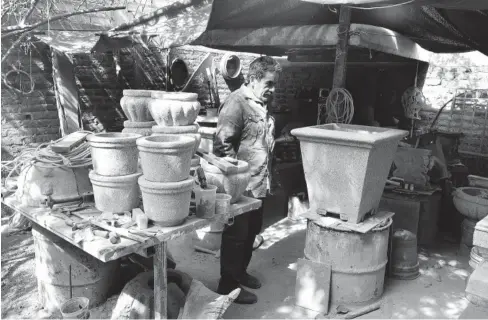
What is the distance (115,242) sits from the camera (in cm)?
241

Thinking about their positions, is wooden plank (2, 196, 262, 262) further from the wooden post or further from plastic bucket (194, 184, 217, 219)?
the wooden post

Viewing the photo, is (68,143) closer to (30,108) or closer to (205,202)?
(205,202)

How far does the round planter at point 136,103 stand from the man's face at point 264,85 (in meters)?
0.93

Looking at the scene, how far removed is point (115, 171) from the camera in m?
2.68

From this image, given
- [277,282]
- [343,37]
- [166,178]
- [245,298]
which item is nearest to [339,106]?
[343,37]

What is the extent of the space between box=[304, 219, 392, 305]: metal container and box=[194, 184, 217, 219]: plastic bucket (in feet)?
A: 3.87

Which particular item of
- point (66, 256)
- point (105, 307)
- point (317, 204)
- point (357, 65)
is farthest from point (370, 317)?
point (357, 65)

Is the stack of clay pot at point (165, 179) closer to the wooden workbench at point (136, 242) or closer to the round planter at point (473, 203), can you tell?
the wooden workbench at point (136, 242)

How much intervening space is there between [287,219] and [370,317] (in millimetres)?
2566

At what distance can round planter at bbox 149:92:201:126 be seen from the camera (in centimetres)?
299

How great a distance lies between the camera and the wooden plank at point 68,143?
305 centimetres

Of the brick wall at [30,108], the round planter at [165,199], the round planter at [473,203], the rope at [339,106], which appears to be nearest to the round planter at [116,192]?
the round planter at [165,199]

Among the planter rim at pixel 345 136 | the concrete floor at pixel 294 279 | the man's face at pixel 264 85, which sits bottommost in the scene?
the concrete floor at pixel 294 279

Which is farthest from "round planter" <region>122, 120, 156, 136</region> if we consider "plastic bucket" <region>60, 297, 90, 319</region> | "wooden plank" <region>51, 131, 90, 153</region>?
"plastic bucket" <region>60, 297, 90, 319</region>
